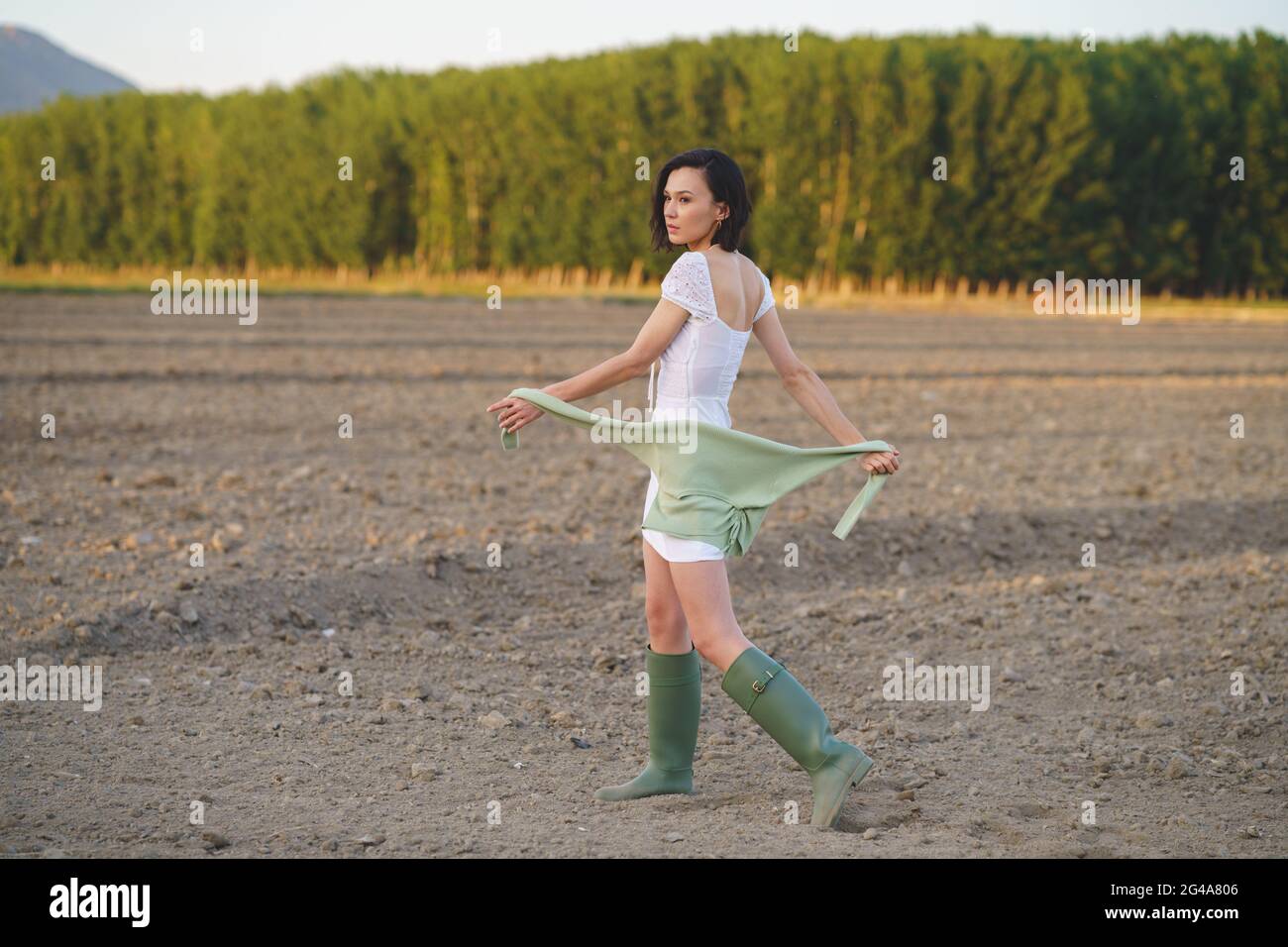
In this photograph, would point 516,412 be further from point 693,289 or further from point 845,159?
point 845,159

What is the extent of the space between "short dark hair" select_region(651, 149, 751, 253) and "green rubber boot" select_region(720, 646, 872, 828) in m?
1.23

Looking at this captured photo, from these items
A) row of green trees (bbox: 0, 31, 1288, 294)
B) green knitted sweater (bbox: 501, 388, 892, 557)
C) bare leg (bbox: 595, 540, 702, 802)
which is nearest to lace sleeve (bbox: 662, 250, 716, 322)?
green knitted sweater (bbox: 501, 388, 892, 557)

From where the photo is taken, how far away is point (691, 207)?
3814 mm

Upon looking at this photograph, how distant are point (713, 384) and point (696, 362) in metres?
0.10

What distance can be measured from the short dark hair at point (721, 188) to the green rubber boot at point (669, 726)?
4.26 feet

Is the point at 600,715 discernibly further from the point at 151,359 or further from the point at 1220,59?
the point at 1220,59

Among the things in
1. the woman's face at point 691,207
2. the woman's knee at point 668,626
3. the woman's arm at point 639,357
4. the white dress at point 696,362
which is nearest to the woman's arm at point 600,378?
the woman's arm at point 639,357

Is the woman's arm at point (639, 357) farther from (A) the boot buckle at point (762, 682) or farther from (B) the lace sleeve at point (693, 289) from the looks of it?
(A) the boot buckle at point (762, 682)

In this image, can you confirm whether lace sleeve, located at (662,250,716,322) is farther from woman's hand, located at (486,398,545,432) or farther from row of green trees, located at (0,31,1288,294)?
row of green trees, located at (0,31,1288,294)

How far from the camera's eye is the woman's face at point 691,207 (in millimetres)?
3811

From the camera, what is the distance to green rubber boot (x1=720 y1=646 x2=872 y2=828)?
12.8 ft

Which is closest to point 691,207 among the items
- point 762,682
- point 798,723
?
point 762,682
